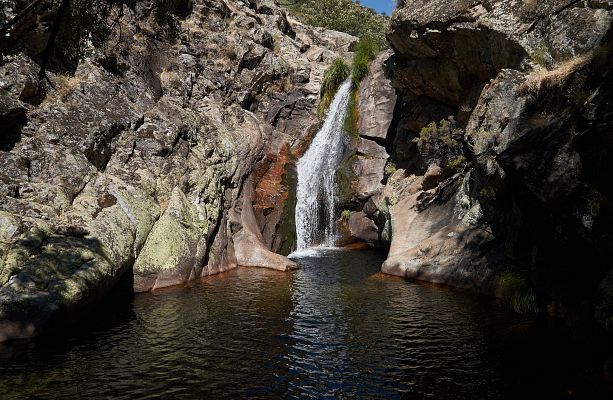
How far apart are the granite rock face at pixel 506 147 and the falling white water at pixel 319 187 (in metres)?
2.92

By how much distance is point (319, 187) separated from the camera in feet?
94.7

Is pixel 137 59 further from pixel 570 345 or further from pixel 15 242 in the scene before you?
pixel 570 345

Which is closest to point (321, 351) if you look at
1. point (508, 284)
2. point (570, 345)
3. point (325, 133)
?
point (570, 345)

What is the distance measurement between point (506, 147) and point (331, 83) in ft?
77.9

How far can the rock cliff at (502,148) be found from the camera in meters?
9.14

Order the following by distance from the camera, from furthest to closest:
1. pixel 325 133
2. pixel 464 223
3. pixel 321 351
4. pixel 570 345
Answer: pixel 325 133
pixel 464 223
pixel 321 351
pixel 570 345

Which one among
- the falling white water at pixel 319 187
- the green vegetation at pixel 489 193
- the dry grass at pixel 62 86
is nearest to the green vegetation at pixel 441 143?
the green vegetation at pixel 489 193

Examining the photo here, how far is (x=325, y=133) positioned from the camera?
31.6 m

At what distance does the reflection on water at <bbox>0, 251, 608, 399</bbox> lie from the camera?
343 inches

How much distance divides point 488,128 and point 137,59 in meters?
17.3

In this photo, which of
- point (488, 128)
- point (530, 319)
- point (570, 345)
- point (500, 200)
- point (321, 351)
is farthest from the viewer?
point (488, 128)

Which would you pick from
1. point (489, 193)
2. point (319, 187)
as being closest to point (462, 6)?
point (489, 193)

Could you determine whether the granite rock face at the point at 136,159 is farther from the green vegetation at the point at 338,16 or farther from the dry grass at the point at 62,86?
the green vegetation at the point at 338,16

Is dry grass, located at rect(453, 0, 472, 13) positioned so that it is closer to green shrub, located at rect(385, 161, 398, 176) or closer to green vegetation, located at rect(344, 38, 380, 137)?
green shrub, located at rect(385, 161, 398, 176)
